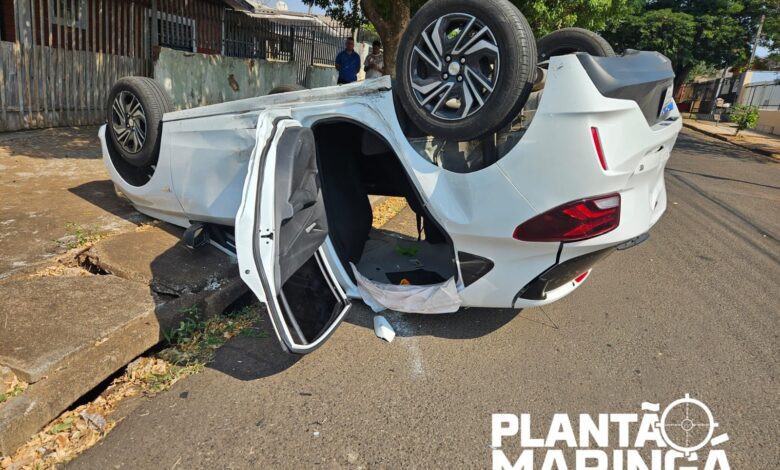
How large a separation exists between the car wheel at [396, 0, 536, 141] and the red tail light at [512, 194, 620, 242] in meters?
0.56

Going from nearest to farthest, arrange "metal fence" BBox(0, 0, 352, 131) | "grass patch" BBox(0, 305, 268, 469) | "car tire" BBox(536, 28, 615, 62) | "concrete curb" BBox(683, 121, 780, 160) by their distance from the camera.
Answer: "grass patch" BBox(0, 305, 268, 469), "car tire" BBox(536, 28, 615, 62), "metal fence" BBox(0, 0, 352, 131), "concrete curb" BBox(683, 121, 780, 160)

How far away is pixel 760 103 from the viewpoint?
93.7ft

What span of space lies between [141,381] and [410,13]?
902 cm

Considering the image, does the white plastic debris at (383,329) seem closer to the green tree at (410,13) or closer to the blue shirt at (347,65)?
the green tree at (410,13)

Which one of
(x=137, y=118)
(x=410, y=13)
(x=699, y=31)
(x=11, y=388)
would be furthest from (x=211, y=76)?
(x=699, y=31)

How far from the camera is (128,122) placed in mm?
4473

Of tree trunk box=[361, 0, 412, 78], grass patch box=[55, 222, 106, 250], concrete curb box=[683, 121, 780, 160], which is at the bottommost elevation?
grass patch box=[55, 222, 106, 250]

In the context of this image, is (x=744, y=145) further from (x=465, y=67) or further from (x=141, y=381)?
(x=141, y=381)

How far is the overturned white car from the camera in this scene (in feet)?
8.50

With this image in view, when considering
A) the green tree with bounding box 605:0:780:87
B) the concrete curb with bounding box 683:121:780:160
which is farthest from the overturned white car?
the green tree with bounding box 605:0:780:87

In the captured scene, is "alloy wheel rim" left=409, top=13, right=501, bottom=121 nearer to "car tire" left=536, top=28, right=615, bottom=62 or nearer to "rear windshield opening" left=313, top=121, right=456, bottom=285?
"rear windshield opening" left=313, top=121, right=456, bottom=285

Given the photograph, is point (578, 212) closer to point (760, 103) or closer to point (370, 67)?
point (370, 67)

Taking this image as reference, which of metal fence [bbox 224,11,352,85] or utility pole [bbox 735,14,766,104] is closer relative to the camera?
metal fence [bbox 224,11,352,85]

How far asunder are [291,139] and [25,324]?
1813mm
